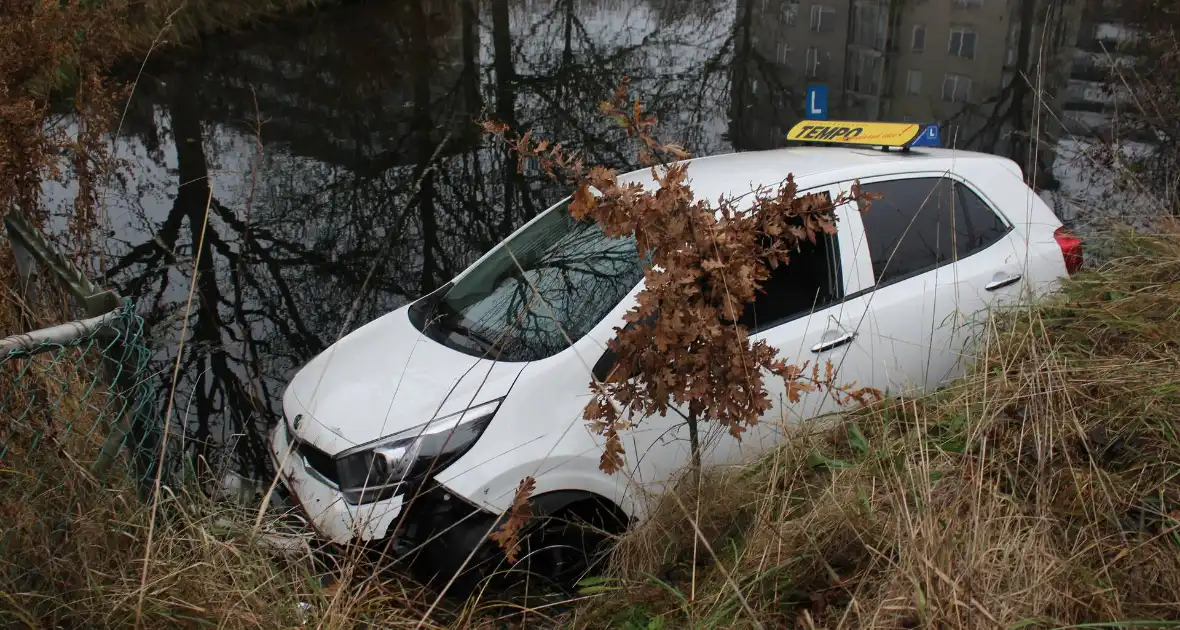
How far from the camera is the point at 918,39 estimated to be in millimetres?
26391

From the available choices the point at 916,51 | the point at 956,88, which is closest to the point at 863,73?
the point at 956,88

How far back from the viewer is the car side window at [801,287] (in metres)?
3.66

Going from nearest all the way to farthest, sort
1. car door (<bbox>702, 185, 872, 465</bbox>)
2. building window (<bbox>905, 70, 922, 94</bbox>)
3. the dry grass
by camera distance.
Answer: the dry grass → car door (<bbox>702, 185, 872, 465</bbox>) → building window (<bbox>905, 70, 922, 94</bbox>)

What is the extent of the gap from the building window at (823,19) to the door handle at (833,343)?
2066 centimetres

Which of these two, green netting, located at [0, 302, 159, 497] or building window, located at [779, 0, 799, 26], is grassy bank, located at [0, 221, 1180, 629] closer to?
green netting, located at [0, 302, 159, 497]

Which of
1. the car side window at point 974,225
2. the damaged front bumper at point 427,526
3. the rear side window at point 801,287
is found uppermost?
the car side window at point 974,225

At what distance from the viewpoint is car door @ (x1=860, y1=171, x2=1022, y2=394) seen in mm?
3887

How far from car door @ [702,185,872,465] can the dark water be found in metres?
1.56

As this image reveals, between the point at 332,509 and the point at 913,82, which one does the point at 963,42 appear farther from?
the point at 332,509

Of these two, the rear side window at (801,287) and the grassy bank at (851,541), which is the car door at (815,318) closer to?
the rear side window at (801,287)

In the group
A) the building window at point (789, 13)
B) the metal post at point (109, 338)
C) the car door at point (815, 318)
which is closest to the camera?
the metal post at point (109, 338)

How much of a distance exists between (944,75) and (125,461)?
845 inches

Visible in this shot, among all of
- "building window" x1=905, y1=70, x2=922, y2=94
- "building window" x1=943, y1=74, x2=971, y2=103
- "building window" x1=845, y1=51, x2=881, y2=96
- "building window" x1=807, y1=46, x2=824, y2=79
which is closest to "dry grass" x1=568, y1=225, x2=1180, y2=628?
"building window" x1=943, y1=74, x2=971, y2=103

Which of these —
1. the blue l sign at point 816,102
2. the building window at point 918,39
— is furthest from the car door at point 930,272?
the building window at point 918,39
